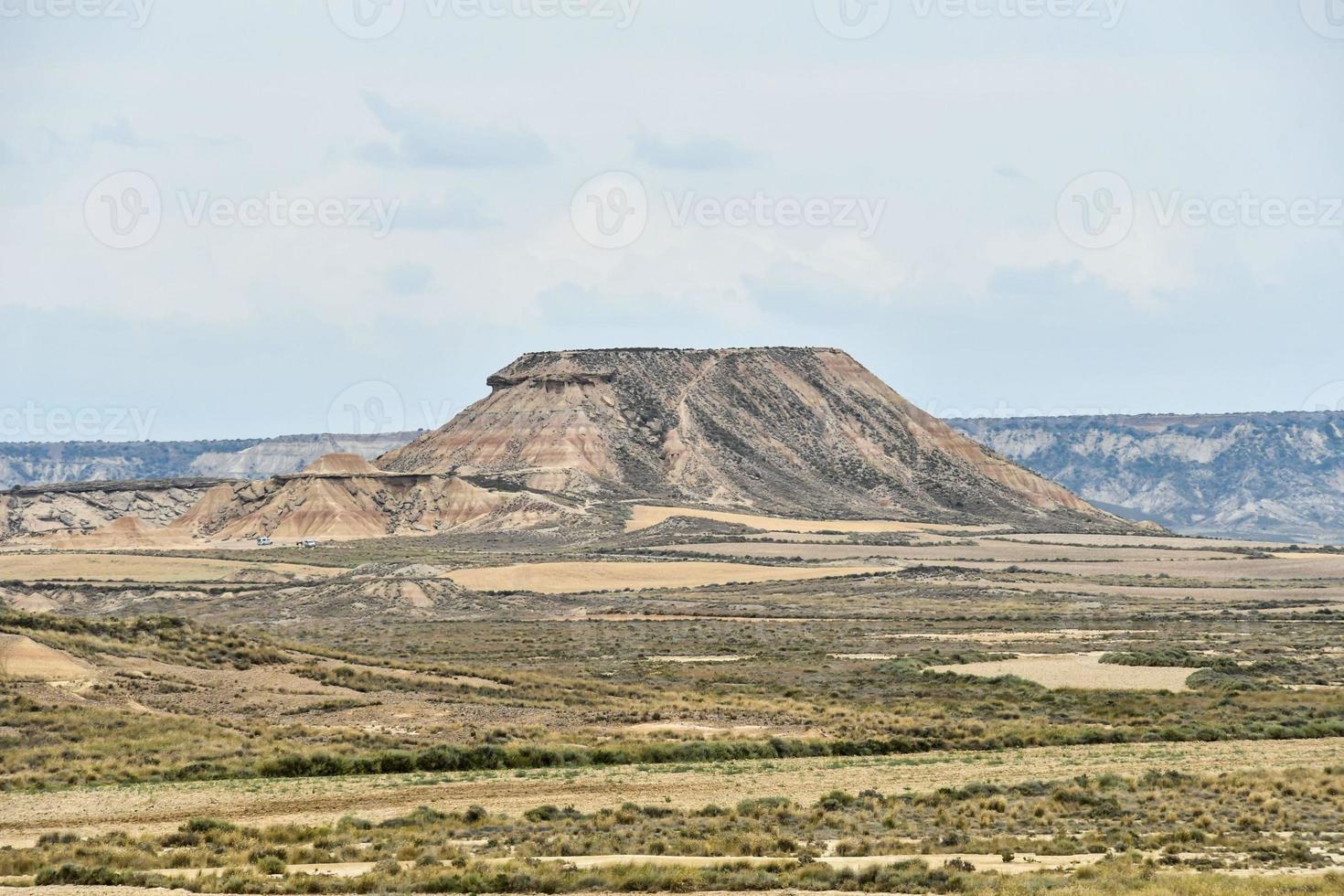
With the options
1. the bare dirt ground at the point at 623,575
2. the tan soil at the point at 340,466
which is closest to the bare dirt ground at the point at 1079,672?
the bare dirt ground at the point at 623,575

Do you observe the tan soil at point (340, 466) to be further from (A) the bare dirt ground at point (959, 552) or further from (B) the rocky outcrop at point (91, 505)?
(A) the bare dirt ground at point (959, 552)

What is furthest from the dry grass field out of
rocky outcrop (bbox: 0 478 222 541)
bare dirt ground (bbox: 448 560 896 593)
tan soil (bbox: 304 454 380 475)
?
rocky outcrop (bbox: 0 478 222 541)

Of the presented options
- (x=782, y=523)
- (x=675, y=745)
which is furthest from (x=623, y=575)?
(x=675, y=745)

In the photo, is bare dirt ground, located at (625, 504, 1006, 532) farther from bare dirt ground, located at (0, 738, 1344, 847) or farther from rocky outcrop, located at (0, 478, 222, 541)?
bare dirt ground, located at (0, 738, 1344, 847)

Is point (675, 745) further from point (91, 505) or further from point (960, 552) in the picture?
point (91, 505)

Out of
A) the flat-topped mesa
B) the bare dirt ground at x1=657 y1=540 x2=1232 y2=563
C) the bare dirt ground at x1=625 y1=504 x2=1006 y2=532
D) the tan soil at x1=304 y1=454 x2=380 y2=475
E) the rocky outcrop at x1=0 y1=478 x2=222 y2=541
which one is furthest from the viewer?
the flat-topped mesa

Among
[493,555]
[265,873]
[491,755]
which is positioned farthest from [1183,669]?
[493,555]
